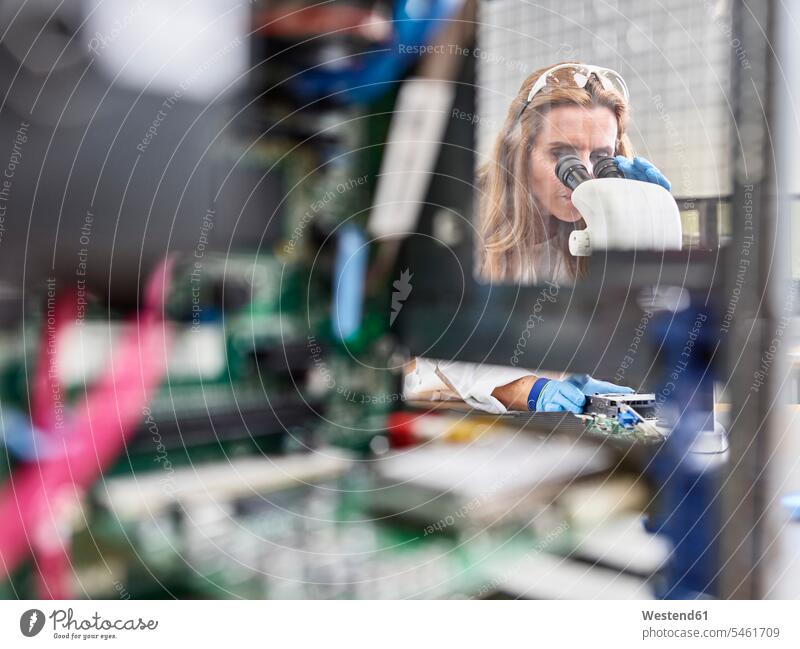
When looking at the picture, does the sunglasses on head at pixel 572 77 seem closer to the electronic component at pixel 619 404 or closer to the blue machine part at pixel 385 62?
the blue machine part at pixel 385 62

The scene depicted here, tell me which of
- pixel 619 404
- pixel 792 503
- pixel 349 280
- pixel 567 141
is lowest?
pixel 792 503

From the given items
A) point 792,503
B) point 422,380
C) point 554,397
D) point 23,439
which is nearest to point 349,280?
point 422,380

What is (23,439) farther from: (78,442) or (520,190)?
(520,190)

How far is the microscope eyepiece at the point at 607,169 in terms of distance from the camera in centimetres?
56

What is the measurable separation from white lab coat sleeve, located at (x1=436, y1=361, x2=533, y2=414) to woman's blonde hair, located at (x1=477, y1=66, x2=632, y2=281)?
→ 0.28 ft

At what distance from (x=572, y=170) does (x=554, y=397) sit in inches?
8.4

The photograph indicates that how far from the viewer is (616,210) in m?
0.57

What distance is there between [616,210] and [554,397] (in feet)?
0.60

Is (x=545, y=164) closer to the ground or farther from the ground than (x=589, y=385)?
farther from the ground

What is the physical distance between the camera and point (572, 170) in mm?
A: 564

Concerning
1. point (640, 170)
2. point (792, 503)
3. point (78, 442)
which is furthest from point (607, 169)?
point (78, 442)

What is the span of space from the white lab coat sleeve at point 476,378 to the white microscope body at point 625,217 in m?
0.13

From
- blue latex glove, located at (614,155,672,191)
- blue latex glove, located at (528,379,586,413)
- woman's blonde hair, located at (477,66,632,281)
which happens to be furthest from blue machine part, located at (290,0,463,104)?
blue latex glove, located at (528,379,586,413)
